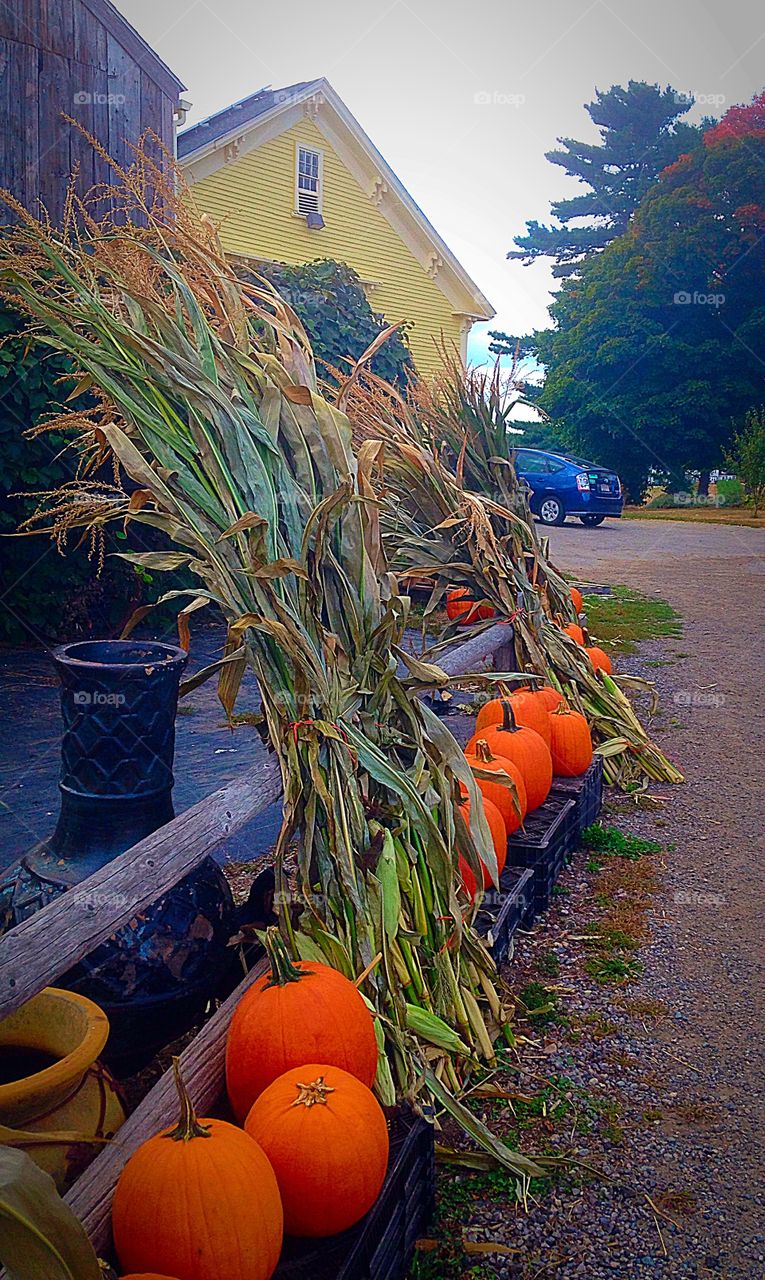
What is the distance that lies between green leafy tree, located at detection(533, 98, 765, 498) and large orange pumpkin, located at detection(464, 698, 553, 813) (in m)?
27.9

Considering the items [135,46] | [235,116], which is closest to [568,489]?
[235,116]

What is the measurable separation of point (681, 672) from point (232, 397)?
5692mm

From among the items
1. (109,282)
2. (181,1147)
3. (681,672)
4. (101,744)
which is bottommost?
(681,672)

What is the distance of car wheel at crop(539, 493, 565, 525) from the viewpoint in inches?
781

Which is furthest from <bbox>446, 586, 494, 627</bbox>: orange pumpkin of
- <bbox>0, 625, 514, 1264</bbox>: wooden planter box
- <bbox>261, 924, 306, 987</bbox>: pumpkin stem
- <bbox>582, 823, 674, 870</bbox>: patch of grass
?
<bbox>261, 924, 306, 987</bbox>: pumpkin stem

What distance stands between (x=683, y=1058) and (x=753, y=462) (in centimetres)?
2456

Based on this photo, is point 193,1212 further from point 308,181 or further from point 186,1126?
point 308,181

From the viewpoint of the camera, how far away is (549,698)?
4.60 meters

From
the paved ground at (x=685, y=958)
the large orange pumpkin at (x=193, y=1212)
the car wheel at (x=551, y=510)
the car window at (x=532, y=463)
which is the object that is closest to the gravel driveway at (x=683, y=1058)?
the paved ground at (x=685, y=958)

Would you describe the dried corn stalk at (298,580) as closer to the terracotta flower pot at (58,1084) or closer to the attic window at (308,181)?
the terracotta flower pot at (58,1084)

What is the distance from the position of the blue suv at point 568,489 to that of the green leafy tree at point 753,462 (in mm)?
6285

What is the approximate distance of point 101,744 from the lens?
2.40 meters

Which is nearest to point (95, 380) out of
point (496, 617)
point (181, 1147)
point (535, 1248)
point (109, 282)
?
point (109, 282)

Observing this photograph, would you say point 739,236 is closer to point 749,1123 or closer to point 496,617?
point 496,617
